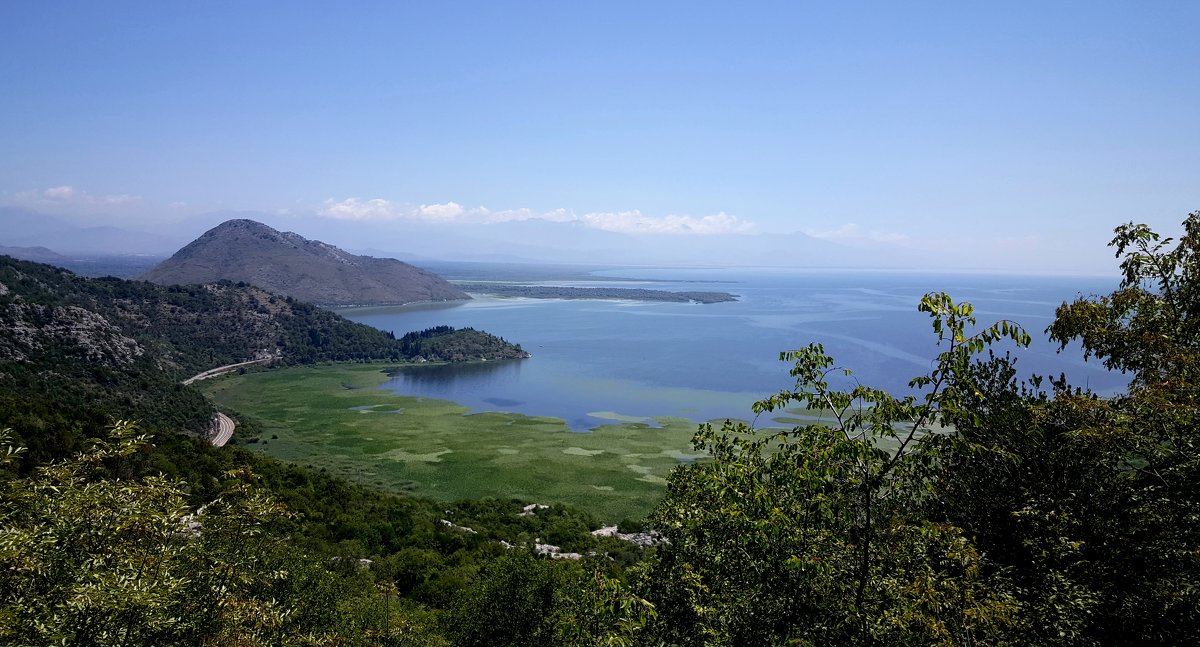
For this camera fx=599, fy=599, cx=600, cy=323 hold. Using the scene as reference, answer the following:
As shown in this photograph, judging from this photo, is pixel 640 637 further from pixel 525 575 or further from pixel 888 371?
pixel 888 371

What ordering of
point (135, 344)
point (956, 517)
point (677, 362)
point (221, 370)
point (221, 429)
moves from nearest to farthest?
point (956, 517)
point (221, 429)
point (135, 344)
point (221, 370)
point (677, 362)

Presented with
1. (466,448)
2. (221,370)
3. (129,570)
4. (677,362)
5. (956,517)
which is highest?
(129,570)

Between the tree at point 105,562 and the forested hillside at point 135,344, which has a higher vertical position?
the tree at point 105,562

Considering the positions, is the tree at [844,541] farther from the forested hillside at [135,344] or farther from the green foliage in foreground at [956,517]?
the forested hillside at [135,344]

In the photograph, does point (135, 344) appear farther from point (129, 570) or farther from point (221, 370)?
point (129, 570)

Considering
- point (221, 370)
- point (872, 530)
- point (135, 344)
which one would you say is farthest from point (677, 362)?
point (872, 530)

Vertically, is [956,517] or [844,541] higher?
[844,541]

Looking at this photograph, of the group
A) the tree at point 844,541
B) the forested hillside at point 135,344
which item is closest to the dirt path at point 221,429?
the forested hillside at point 135,344

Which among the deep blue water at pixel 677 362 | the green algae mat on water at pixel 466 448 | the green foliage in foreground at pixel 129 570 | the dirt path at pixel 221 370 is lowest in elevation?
the green algae mat on water at pixel 466 448

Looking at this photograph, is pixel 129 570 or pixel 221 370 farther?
pixel 221 370
